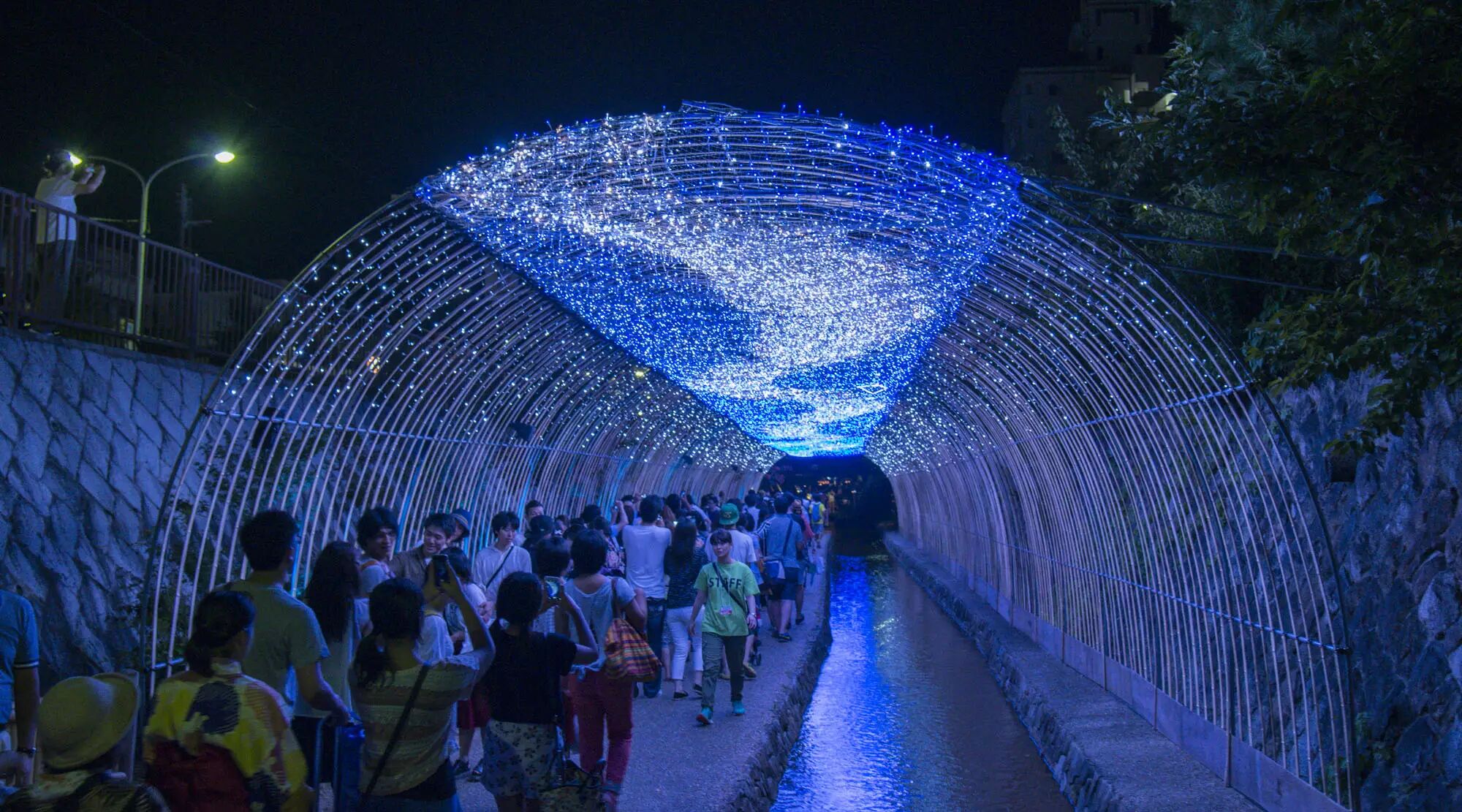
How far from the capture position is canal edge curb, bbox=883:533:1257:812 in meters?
6.94

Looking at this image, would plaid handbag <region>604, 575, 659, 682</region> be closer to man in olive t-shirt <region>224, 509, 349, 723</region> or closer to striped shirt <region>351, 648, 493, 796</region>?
man in olive t-shirt <region>224, 509, 349, 723</region>

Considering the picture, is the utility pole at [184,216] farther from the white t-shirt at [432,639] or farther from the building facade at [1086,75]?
the building facade at [1086,75]

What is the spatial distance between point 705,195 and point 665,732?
3.83 m

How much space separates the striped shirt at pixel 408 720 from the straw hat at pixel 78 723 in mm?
1015

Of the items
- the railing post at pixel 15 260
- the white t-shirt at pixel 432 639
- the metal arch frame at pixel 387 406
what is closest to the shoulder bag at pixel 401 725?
the white t-shirt at pixel 432 639

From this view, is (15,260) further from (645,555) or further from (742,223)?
(742,223)

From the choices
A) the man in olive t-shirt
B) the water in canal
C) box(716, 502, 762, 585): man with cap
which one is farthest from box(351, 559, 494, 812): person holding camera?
box(716, 502, 762, 585): man with cap

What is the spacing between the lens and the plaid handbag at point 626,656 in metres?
5.96

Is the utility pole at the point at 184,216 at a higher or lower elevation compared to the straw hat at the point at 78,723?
higher

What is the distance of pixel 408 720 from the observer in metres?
3.95

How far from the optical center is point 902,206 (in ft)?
25.9

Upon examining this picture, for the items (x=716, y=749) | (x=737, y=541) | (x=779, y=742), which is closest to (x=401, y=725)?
(x=716, y=749)

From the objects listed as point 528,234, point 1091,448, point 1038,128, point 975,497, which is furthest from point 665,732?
point 1038,128

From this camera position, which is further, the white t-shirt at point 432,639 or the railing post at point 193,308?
the railing post at point 193,308
